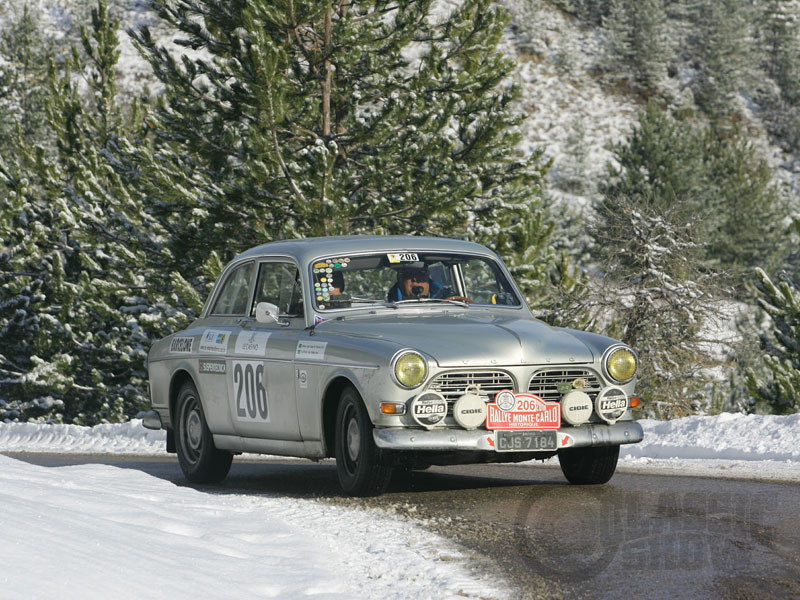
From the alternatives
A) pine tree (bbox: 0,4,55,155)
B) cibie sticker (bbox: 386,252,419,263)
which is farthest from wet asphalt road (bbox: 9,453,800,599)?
pine tree (bbox: 0,4,55,155)

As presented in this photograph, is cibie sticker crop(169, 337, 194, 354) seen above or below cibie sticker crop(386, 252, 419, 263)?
below

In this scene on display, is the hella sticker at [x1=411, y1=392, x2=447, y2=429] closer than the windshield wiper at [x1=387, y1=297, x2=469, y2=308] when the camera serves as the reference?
Yes

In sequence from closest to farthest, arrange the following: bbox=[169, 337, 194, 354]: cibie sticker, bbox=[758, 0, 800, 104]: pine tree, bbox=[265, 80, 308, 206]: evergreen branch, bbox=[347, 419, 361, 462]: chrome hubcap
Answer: bbox=[347, 419, 361, 462]: chrome hubcap < bbox=[169, 337, 194, 354]: cibie sticker < bbox=[265, 80, 308, 206]: evergreen branch < bbox=[758, 0, 800, 104]: pine tree

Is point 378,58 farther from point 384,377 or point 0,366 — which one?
point 384,377

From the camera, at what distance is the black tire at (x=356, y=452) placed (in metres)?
7.82

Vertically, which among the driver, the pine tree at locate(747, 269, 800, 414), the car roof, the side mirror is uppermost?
the car roof

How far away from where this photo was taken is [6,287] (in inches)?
1179

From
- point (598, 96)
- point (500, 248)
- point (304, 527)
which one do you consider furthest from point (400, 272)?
point (598, 96)

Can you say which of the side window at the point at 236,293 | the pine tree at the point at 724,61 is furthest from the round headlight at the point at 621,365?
the pine tree at the point at 724,61

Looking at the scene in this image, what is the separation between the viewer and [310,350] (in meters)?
8.50

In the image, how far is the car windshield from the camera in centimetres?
908

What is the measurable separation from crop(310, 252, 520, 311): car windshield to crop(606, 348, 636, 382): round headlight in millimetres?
1419

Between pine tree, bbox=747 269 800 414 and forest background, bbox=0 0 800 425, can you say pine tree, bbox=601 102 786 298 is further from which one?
pine tree, bbox=747 269 800 414

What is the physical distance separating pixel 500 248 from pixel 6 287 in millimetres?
12803
